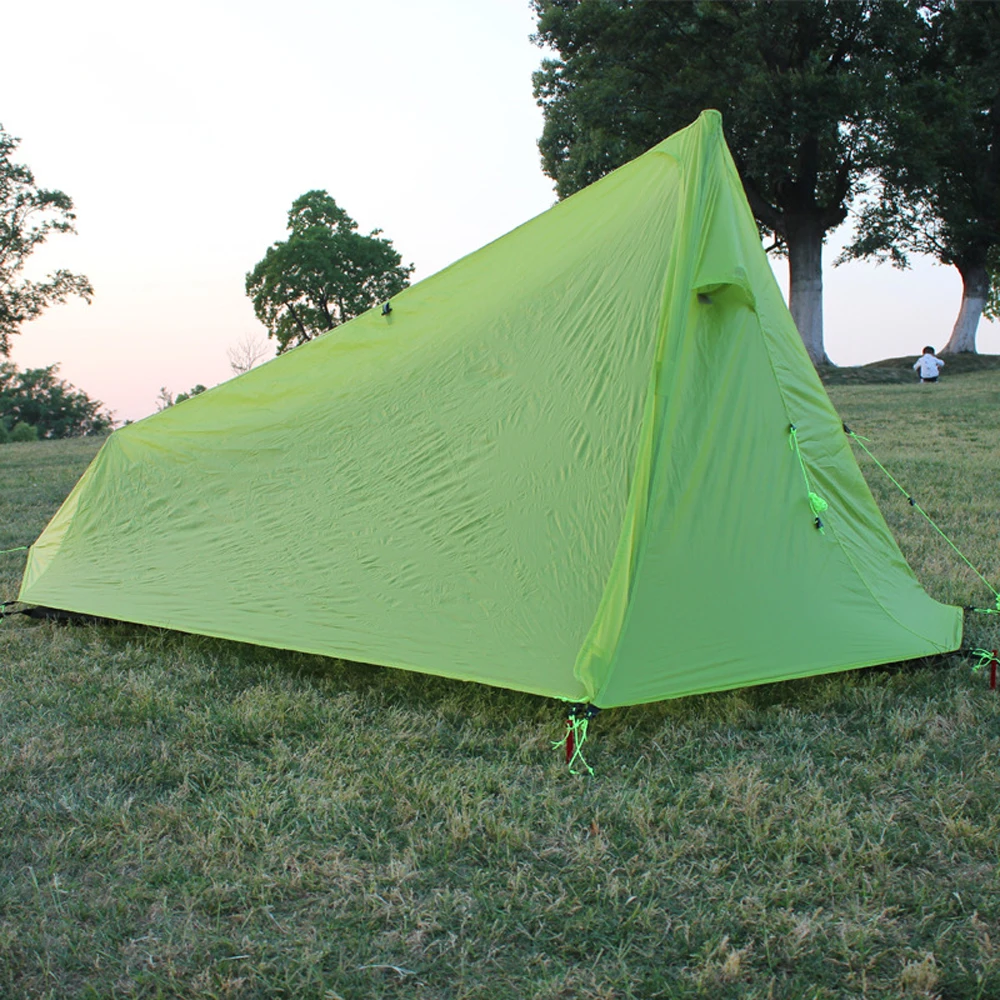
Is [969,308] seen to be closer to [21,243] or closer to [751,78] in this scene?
[751,78]

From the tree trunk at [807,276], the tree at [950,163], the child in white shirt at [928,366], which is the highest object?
the tree at [950,163]

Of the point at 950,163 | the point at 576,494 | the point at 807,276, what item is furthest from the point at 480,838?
the point at 950,163

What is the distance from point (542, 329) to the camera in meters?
3.55

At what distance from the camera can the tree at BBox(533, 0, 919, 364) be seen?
59.5 ft

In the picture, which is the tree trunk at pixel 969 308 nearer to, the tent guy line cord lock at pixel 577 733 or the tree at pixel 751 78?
the tree at pixel 751 78

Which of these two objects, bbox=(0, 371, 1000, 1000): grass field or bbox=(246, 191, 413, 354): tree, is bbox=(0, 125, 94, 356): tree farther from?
bbox=(0, 371, 1000, 1000): grass field

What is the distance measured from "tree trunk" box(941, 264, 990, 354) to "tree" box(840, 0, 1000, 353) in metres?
0.03

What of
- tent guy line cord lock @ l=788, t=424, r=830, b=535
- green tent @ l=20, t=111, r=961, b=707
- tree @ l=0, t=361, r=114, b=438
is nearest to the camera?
green tent @ l=20, t=111, r=961, b=707

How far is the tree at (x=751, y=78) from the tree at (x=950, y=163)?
0.86 meters

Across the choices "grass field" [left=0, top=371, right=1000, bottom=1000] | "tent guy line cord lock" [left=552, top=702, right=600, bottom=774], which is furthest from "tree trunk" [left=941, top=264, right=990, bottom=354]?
"tent guy line cord lock" [left=552, top=702, right=600, bottom=774]

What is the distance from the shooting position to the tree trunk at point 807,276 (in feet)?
70.1

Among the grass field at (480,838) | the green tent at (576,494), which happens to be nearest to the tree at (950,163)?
the green tent at (576,494)

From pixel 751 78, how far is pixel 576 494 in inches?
697

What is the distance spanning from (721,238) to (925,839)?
6.72 ft
